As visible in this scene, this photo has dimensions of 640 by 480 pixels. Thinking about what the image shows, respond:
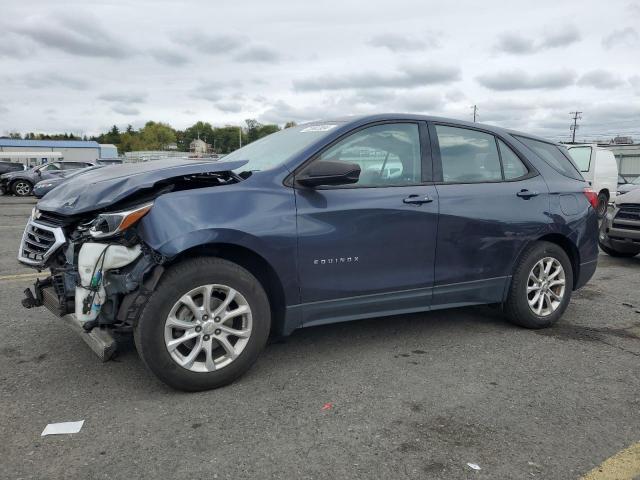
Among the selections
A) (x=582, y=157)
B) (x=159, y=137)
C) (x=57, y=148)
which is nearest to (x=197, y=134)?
(x=159, y=137)

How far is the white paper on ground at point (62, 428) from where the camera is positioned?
2.79m

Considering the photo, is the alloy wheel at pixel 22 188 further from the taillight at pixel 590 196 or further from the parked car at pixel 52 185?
the taillight at pixel 590 196

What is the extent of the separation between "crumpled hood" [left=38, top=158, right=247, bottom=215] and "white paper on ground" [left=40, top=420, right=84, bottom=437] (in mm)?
1228

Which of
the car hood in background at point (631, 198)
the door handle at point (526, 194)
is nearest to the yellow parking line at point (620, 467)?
the door handle at point (526, 194)

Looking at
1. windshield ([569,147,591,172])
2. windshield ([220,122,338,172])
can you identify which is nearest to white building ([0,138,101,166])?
windshield ([569,147,591,172])

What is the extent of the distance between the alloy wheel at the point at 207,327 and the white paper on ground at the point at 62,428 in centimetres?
60

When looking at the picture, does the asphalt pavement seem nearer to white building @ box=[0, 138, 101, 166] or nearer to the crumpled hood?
the crumpled hood

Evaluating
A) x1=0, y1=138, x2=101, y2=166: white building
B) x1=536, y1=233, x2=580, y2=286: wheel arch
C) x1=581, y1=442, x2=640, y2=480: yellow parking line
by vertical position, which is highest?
x1=0, y1=138, x2=101, y2=166: white building

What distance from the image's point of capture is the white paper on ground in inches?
110

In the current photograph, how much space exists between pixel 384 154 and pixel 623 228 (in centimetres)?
556

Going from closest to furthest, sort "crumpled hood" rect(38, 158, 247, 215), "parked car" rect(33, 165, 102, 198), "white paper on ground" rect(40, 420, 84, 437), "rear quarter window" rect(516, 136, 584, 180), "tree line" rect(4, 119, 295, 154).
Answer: "white paper on ground" rect(40, 420, 84, 437) → "crumpled hood" rect(38, 158, 247, 215) → "parked car" rect(33, 165, 102, 198) → "rear quarter window" rect(516, 136, 584, 180) → "tree line" rect(4, 119, 295, 154)

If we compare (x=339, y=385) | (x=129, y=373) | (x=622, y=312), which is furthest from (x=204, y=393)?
(x=622, y=312)

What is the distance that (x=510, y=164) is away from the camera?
14.8 feet

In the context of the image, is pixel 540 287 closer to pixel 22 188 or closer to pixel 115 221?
pixel 115 221
